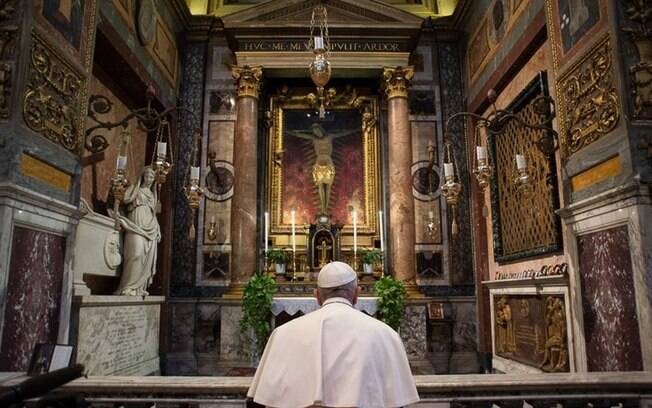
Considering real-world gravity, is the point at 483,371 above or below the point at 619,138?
below

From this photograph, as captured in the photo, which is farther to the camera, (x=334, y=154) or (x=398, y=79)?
(x=334, y=154)

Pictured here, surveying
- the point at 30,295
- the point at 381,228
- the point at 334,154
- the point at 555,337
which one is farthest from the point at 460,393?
the point at 334,154

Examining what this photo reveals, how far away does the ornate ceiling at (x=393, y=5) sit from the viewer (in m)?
10.4

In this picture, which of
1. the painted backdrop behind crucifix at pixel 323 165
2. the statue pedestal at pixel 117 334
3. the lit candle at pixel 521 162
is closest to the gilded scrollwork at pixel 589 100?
the lit candle at pixel 521 162

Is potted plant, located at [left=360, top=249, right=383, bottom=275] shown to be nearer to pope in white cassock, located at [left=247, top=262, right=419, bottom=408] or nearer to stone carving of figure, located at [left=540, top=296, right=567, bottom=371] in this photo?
stone carving of figure, located at [left=540, top=296, right=567, bottom=371]

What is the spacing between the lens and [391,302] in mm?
7832

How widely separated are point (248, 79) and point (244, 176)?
1.89m

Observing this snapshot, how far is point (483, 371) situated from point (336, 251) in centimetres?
329

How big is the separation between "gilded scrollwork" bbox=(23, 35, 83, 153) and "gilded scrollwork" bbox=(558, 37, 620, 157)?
211 inches

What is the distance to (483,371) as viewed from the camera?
8570 millimetres

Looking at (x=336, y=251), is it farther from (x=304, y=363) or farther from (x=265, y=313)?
(x=304, y=363)

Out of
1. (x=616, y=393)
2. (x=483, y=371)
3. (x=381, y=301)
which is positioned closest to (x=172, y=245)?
(x=381, y=301)

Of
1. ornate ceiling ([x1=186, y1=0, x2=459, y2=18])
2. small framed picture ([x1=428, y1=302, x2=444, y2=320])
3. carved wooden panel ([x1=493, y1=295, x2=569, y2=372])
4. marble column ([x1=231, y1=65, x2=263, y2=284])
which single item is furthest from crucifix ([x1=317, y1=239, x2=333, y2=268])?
ornate ceiling ([x1=186, y1=0, x2=459, y2=18])

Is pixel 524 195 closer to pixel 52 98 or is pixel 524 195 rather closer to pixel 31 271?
pixel 52 98
